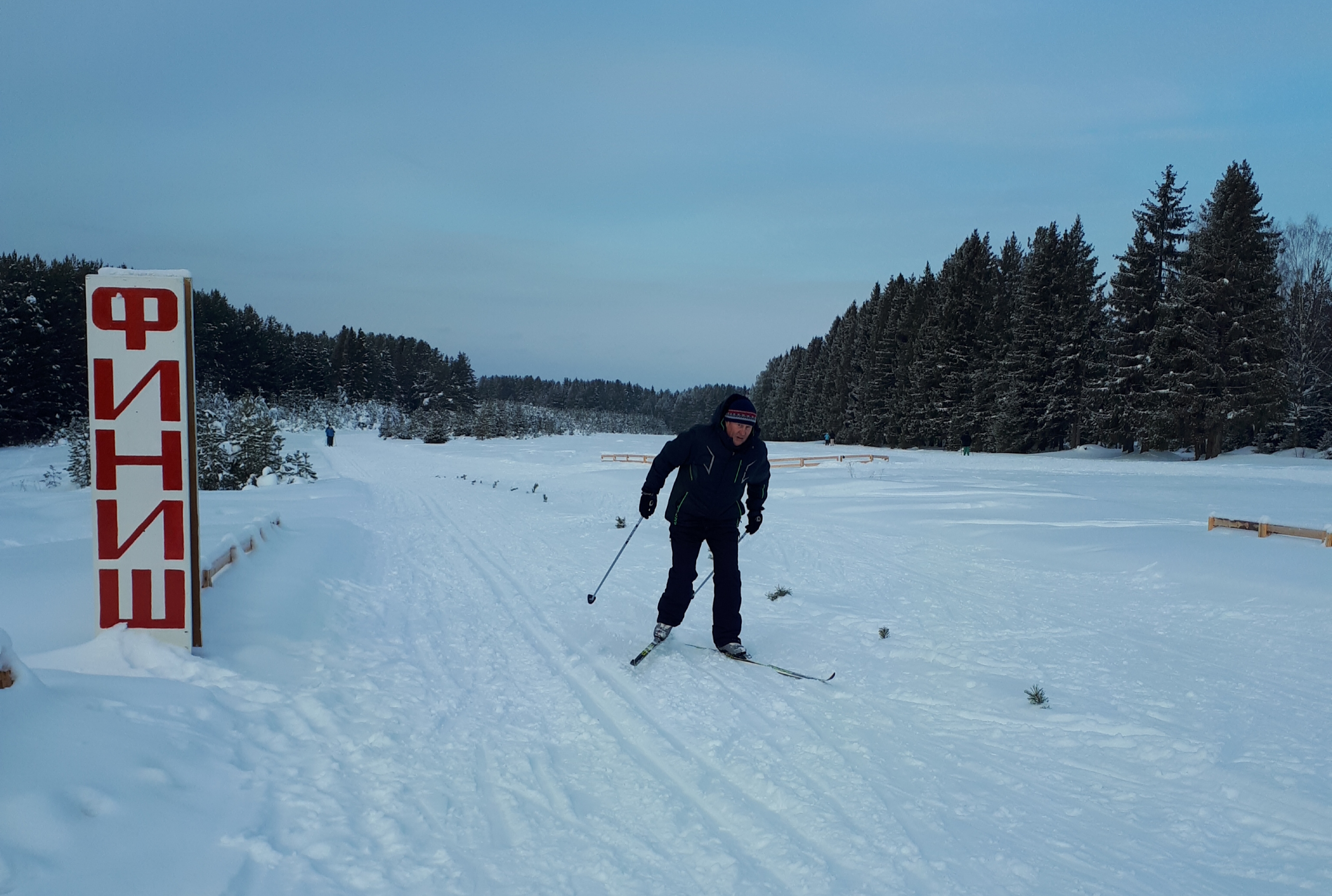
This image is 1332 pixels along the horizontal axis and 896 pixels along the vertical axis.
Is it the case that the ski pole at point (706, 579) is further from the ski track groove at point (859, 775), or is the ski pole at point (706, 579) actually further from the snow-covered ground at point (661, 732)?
the ski track groove at point (859, 775)

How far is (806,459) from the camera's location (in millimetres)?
33688

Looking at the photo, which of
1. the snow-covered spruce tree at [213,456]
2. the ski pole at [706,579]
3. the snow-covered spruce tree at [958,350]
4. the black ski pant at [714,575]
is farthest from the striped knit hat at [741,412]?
the snow-covered spruce tree at [958,350]

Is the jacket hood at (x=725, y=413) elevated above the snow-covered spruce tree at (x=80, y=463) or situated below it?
above

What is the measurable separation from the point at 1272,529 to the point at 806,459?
24.3 meters

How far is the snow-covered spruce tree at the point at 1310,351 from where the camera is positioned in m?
33.3

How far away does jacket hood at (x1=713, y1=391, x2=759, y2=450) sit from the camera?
18.2 feet

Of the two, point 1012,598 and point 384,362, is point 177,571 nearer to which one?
point 1012,598

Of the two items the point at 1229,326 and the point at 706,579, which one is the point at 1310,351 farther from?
the point at 706,579

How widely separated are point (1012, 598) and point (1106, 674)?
2.43 meters

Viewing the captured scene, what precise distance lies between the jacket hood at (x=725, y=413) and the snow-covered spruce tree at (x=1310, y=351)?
120ft

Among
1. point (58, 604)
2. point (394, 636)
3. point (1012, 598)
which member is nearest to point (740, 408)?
point (394, 636)

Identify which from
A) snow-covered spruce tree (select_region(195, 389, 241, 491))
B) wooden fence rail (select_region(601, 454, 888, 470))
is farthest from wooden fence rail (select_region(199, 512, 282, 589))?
wooden fence rail (select_region(601, 454, 888, 470))

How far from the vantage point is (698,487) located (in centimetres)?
565

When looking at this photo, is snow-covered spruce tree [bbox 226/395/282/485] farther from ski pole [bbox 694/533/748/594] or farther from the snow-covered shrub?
ski pole [bbox 694/533/748/594]
